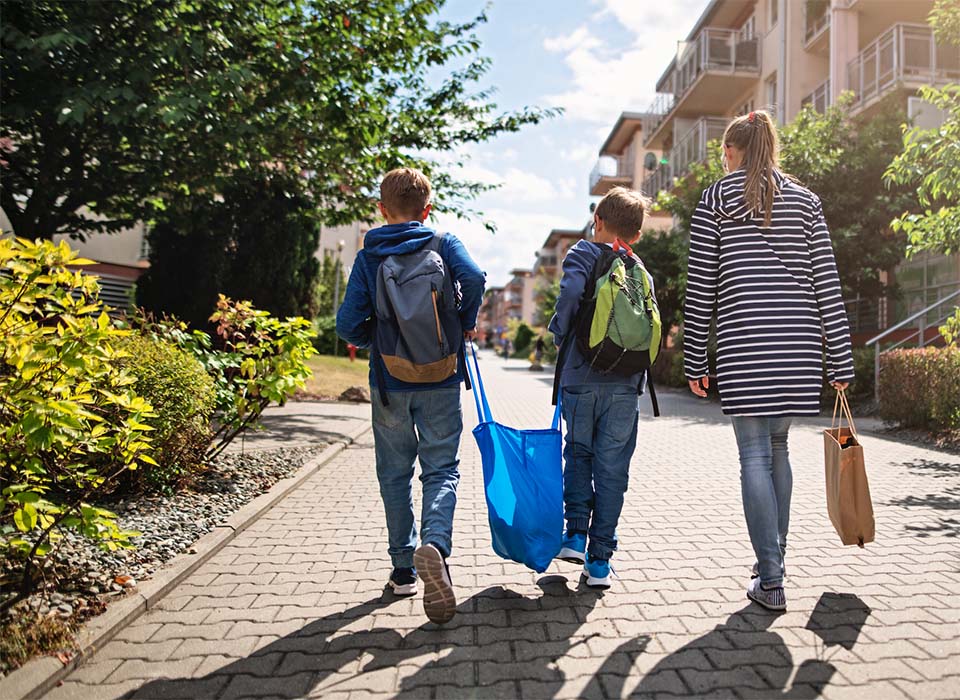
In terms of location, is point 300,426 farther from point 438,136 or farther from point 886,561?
point 886,561

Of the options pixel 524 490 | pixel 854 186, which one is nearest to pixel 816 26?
pixel 854 186

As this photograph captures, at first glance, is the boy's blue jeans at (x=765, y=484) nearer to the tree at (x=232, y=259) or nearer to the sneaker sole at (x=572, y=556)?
the sneaker sole at (x=572, y=556)

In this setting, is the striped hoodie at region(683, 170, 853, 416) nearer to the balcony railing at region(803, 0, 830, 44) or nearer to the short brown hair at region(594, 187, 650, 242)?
the short brown hair at region(594, 187, 650, 242)

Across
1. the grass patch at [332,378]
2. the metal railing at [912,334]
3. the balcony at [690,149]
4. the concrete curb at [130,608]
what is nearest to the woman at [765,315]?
the concrete curb at [130,608]

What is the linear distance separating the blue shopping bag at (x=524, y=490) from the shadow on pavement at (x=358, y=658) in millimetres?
262

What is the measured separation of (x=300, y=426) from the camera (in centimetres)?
1018

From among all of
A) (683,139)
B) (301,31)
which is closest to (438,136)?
(301,31)

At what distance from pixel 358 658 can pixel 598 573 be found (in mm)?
1268

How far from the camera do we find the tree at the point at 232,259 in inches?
543

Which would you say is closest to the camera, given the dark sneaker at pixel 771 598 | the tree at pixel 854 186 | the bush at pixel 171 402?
the dark sneaker at pixel 771 598

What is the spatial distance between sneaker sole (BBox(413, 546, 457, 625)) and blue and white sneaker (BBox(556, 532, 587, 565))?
781 millimetres

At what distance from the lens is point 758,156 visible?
3.34 metres

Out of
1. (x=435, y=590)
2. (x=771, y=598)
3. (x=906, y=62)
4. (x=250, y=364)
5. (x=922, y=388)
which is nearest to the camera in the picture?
(x=435, y=590)

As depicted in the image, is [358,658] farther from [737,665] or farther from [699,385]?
[699,385]
